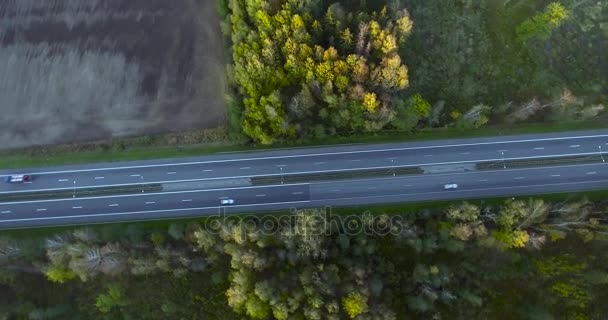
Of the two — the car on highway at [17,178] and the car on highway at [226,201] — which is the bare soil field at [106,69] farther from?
the car on highway at [226,201]

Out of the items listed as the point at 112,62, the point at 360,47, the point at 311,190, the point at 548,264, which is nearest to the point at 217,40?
the point at 112,62

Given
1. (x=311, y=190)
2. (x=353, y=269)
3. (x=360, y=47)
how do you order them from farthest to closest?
(x=311, y=190) → (x=360, y=47) → (x=353, y=269)

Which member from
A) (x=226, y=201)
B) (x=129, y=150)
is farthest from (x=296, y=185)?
(x=129, y=150)

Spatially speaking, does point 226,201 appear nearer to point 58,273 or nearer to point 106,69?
point 58,273

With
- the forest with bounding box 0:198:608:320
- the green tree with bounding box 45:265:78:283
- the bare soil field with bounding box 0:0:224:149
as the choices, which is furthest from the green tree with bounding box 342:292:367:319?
the green tree with bounding box 45:265:78:283

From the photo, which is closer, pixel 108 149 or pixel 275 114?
pixel 275 114

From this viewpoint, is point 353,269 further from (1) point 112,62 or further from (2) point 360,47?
(1) point 112,62

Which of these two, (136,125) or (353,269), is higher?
(136,125)
